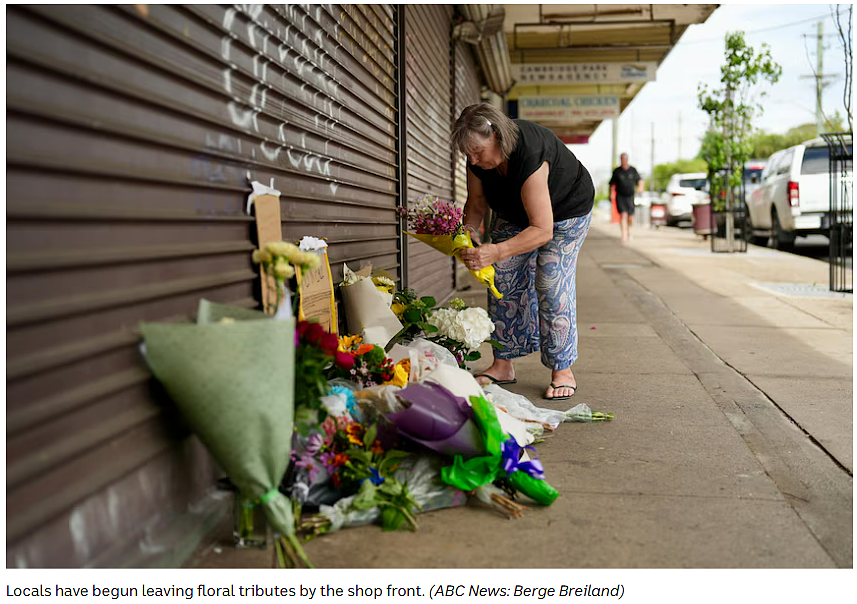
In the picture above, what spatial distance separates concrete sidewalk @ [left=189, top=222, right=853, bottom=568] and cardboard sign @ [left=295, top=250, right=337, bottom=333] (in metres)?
1.17

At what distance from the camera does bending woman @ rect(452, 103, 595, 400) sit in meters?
3.83

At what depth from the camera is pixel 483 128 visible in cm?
371

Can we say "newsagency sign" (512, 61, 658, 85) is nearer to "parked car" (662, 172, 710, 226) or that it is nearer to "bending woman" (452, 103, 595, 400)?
"bending woman" (452, 103, 595, 400)

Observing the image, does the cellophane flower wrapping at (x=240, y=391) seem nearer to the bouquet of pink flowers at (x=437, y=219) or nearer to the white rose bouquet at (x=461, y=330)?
the white rose bouquet at (x=461, y=330)

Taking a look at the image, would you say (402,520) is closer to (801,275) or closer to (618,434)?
(618,434)

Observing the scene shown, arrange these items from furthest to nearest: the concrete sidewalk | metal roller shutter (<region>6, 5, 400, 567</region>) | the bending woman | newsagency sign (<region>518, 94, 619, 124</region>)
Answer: newsagency sign (<region>518, 94, 619, 124</region>)
the bending woman
the concrete sidewalk
metal roller shutter (<region>6, 5, 400, 567</region>)

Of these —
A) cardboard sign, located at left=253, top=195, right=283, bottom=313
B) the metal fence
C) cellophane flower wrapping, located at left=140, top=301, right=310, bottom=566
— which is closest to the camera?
cellophane flower wrapping, located at left=140, top=301, right=310, bottom=566

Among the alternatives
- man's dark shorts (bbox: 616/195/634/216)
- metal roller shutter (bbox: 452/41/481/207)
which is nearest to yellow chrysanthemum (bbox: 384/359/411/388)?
metal roller shutter (bbox: 452/41/481/207)

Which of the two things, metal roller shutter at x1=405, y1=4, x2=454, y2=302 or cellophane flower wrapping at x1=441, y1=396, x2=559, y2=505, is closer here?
cellophane flower wrapping at x1=441, y1=396, x2=559, y2=505

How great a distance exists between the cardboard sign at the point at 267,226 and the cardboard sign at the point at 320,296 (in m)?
0.27

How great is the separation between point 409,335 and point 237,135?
176 cm

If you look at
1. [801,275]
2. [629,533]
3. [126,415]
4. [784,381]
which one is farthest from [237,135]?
[801,275]

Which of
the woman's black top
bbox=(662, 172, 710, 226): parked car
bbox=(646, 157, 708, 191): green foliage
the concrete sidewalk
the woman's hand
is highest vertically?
bbox=(646, 157, 708, 191): green foliage

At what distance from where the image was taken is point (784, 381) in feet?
15.1
